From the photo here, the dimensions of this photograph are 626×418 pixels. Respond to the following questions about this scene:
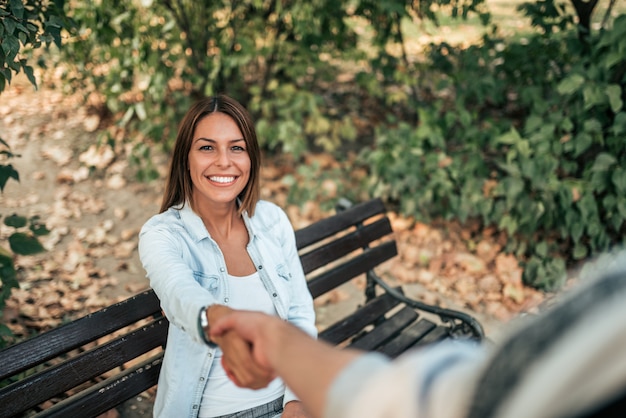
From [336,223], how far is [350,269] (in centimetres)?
26

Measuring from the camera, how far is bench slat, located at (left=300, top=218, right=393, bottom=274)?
261cm

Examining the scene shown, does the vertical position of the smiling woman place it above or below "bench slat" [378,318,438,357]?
above

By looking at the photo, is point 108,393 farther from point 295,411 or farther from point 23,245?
point 23,245

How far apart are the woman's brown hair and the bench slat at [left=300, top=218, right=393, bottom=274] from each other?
0.61m

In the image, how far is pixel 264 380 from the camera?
3.80ft

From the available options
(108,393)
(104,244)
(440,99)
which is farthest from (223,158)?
(440,99)

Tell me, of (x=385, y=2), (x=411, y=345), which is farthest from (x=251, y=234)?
(x=385, y=2)

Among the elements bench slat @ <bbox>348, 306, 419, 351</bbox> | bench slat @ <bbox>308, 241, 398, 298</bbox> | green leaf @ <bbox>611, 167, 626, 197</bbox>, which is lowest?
bench slat @ <bbox>348, 306, 419, 351</bbox>

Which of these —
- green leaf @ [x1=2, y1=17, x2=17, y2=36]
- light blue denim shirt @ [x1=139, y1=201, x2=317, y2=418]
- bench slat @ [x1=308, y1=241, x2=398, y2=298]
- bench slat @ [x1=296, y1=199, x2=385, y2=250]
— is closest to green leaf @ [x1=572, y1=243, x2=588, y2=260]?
bench slat @ [x1=308, y1=241, x2=398, y2=298]

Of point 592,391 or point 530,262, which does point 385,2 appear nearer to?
point 530,262

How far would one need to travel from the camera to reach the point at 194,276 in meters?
1.89

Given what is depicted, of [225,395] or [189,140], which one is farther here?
[189,140]

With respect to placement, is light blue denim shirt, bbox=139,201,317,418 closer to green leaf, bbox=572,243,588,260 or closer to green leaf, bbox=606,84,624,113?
green leaf, bbox=606,84,624,113

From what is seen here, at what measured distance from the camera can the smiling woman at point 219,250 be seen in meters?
1.91
